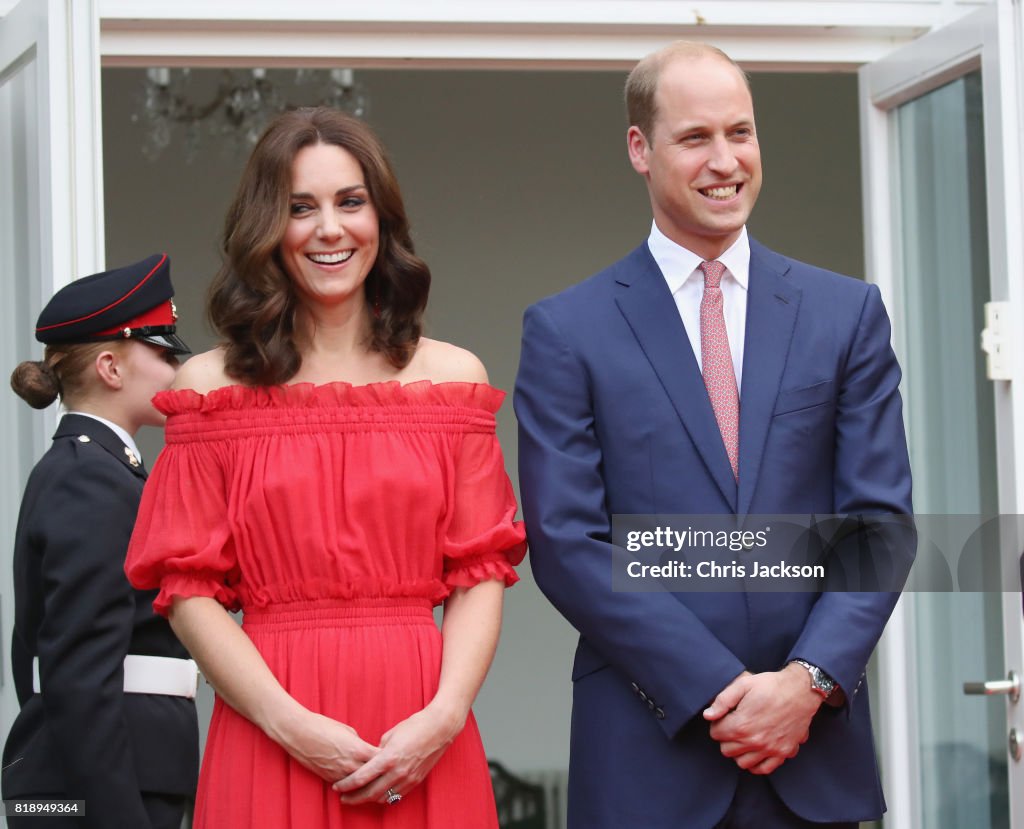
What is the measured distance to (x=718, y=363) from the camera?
2.51 meters

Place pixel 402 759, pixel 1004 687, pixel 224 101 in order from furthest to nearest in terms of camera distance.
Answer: pixel 224 101 → pixel 1004 687 → pixel 402 759

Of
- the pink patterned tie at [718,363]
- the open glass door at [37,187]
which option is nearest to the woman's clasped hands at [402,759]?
the pink patterned tie at [718,363]

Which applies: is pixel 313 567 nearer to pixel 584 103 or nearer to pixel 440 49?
pixel 440 49

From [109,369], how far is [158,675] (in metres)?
0.61

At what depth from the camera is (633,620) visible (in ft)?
7.68

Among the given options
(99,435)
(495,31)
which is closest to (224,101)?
(495,31)

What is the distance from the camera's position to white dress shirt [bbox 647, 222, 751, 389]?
256 cm

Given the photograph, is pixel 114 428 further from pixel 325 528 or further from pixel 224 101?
pixel 224 101

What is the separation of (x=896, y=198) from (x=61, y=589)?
7.96ft

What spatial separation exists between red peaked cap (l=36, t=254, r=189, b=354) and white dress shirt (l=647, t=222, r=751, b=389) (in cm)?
105

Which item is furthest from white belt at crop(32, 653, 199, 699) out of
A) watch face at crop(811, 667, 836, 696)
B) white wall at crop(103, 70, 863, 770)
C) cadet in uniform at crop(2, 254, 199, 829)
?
white wall at crop(103, 70, 863, 770)

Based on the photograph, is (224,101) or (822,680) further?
(224,101)

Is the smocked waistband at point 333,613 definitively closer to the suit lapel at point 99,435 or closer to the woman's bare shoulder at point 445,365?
the woman's bare shoulder at point 445,365

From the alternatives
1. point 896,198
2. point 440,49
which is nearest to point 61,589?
point 440,49
